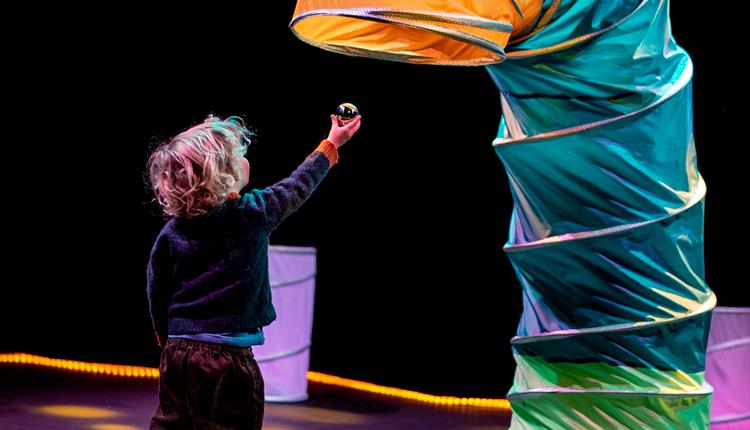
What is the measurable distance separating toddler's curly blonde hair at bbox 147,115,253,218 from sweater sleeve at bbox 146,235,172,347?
95 mm

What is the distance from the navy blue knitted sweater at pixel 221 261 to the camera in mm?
1946

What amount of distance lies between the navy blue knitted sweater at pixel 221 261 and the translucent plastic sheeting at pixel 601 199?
40cm

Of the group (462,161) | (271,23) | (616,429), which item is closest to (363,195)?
(462,161)

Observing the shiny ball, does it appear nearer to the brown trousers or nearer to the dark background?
the brown trousers

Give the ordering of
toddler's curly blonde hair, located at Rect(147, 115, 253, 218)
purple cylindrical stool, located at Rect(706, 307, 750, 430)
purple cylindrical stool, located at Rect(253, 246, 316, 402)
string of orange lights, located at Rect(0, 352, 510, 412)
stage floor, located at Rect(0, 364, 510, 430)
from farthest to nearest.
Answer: string of orange lights, located at Rect(0, 352, 510, 412) < purple cylindrical stool, located at Rect(253, 246, 316, 402) < purple cylindrical stool, located at Rect(706, 307, 750, 430) < stage floor, located at Rect(0, 364, 510, 430) < toddler's curly blonde hair, located at Rect(147, 115, 253, 218)

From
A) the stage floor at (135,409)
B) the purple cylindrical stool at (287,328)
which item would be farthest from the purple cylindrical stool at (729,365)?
the purple cylindrical stool at (287,328)

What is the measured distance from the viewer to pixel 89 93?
5.29 meters

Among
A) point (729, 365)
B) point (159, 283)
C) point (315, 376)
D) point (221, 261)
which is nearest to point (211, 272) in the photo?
point (221, 261)

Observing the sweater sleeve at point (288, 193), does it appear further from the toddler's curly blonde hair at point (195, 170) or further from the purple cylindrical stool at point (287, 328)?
the purple cylindrical stool at point (287, 328)

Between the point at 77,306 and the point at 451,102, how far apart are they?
2360 millimetres

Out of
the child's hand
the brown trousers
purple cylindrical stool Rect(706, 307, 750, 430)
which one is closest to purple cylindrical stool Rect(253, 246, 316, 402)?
purple cylindrical stool Rect(706, 307, 750, 430)

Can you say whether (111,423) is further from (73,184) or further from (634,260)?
(634,260)

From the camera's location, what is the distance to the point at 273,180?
5211mm

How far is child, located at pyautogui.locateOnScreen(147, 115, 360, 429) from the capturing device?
1.92 metres
